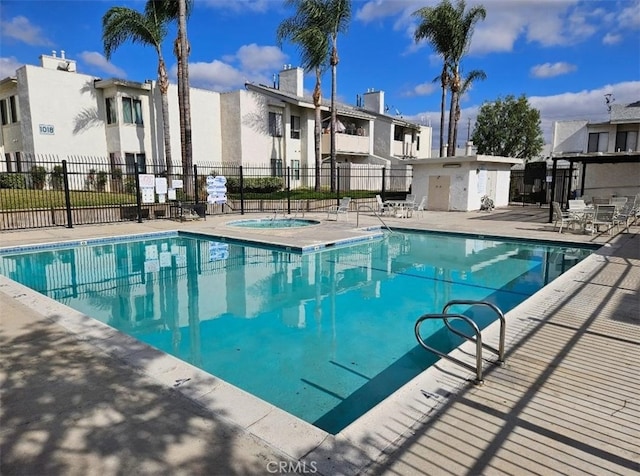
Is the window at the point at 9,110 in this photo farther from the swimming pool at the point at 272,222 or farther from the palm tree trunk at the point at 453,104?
the palm tree trunk at the point at 453,104

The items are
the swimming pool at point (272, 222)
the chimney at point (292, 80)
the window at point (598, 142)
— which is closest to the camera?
the swimming pool at point (272, 222)

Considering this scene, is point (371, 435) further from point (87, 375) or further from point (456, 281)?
point (456, 281)

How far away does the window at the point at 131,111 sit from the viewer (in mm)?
21938

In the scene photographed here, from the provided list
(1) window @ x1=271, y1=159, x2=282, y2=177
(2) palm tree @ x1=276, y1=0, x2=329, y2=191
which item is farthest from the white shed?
(1) window @ x1=271, y1=159, x2=282, y2=177

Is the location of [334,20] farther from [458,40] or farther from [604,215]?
[604,215]

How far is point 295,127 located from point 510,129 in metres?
20.9

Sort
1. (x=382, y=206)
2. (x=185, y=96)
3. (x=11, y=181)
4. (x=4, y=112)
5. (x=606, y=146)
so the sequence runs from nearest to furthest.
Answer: (x=185, y=96) → (x=11, y=181) → (x=382, y=206) → (x=4, y=112) → (x=606, y=146)

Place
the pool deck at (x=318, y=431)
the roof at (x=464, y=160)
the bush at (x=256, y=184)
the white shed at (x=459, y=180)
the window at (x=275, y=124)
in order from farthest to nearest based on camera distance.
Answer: the window at (x=275, y=124)
the bush at (x=256, y=184)
the white shed at (x=459, y=180)
the roof at (x=464, y=160)
the pool deck at (x=318, y=431)

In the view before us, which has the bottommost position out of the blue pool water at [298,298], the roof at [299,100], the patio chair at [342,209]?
the blue pool water at [298,298]

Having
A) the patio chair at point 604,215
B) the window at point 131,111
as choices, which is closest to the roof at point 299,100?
the window at point 131,111

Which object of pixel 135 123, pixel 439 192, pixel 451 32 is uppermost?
pixel 451 32

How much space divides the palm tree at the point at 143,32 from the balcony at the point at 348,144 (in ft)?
36.8

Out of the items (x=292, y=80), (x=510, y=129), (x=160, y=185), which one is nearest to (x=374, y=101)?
(x=292, y=80)

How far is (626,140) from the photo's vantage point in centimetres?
2759
